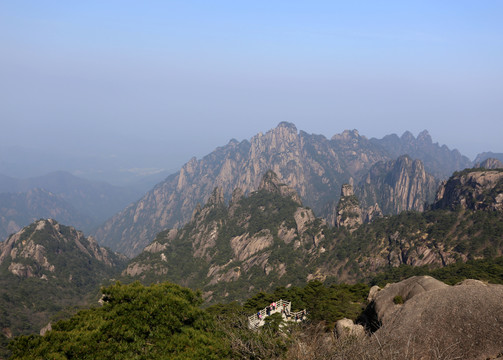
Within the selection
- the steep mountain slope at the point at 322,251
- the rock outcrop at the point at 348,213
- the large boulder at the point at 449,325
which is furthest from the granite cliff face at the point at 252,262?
the large boulder at the point at 449,325

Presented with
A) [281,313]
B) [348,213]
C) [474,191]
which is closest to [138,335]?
[281,313]

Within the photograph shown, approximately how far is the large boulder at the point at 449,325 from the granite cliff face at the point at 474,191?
11873 centimetres

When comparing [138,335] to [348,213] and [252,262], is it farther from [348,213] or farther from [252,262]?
[348,213]

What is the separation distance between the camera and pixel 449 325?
2675 cm

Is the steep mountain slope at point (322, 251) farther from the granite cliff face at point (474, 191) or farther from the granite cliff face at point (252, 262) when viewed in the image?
the granite cliff face at point (474, 191)

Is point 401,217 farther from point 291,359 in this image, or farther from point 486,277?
point 291,359

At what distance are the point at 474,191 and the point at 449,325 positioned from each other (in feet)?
437

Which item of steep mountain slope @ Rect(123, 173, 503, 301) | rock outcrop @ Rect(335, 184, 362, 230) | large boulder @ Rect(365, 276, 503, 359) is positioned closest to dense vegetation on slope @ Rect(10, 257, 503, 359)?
large boulder @ Rect(365, 276, 503, 359)

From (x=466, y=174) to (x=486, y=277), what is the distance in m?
89.0

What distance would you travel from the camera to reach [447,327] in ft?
87.4

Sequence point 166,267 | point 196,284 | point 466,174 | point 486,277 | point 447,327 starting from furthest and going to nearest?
point 166,267 < point 196,284 < point 466,174 < point 486,277 < point 447,327

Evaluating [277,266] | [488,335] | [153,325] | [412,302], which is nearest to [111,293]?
[153,325]

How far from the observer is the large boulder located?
24172 mm

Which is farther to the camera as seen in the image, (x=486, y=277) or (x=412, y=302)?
(x=486, y=277)
